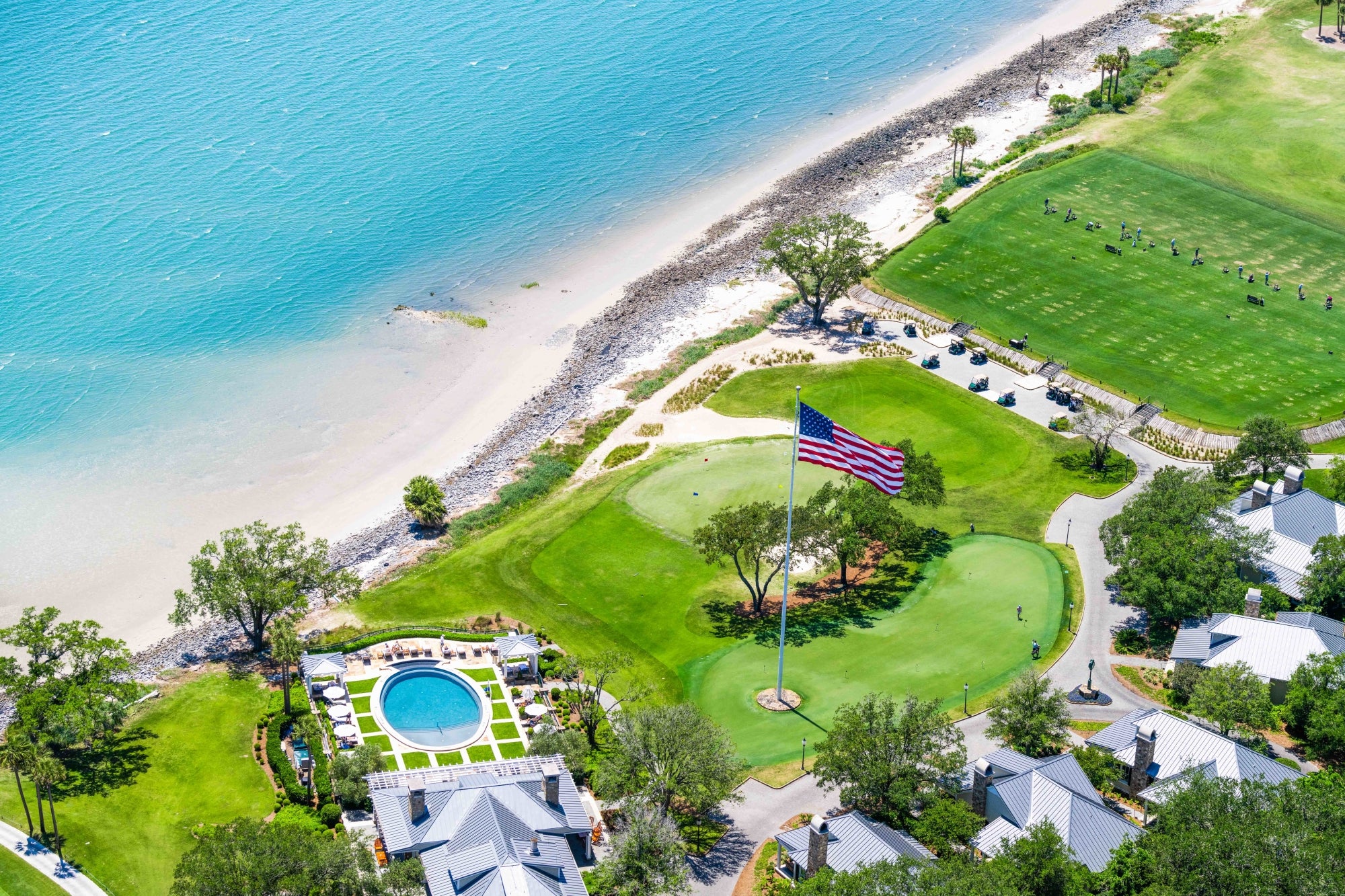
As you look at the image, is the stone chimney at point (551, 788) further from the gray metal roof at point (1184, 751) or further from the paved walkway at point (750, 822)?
the gray metal roof at point (1184, 751)

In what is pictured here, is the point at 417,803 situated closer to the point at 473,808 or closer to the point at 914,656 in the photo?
→ the point at 473,808

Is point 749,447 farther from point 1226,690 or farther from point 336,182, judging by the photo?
point 336,182

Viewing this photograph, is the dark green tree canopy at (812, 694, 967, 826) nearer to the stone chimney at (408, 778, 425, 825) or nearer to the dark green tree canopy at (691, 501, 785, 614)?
the dark green tree canopy at (691, 501, 785, 614)

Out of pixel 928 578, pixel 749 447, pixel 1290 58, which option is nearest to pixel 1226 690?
pixel 928 578

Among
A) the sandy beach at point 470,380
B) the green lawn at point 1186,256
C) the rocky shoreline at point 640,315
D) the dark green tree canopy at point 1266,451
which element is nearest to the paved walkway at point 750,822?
the rocky shoreline at point 640,315

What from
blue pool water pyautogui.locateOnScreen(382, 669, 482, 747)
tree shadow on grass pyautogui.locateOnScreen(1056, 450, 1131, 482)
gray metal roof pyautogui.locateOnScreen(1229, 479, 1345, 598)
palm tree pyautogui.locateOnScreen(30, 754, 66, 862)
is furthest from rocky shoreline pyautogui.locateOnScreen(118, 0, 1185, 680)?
gray metal roof pyautogui.locateOnScreen(1229, 479, 1345, 598)

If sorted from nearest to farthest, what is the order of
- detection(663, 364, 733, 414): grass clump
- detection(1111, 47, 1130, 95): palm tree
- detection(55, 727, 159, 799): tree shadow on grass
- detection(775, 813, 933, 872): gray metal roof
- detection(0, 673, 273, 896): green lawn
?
detection(775, 813, 933, 872): gray metal roof
detection(0, 673, 273, 896): green lawn
detection(55, 727, 159, 799): tree shadow on grass
detection(663, 364, 733, 414): grass clump
detection(1111, 47, 1130, 95): palm tree
